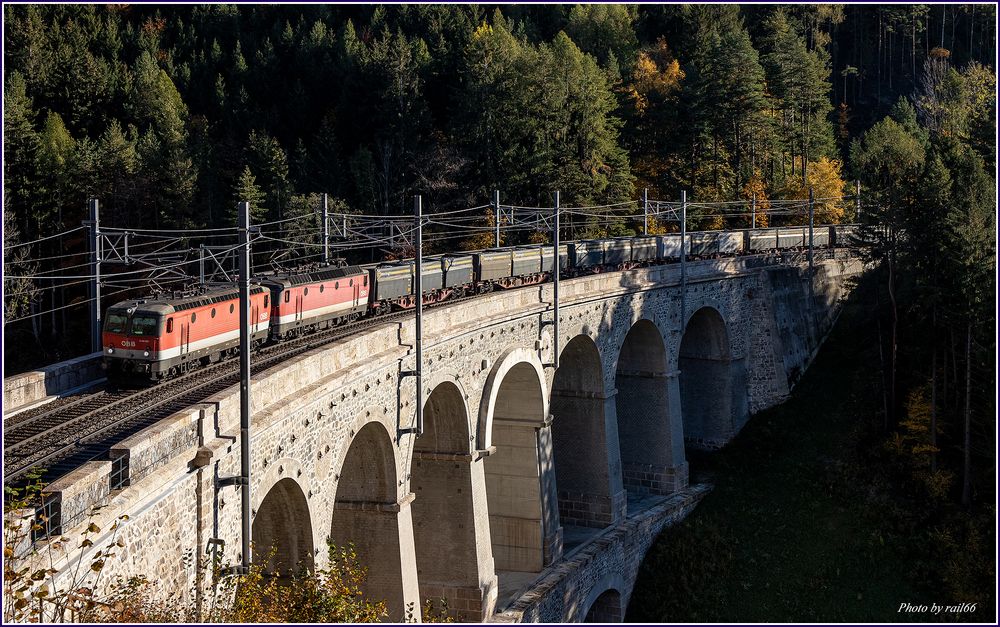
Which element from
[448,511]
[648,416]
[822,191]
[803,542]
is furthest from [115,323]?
[822,191]

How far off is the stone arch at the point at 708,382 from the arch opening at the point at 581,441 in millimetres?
11047

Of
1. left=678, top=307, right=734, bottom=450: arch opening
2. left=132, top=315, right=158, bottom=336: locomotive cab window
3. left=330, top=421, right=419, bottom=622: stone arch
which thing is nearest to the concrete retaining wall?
left=132, top=315, right=158, bottom=336: locomotive cab window

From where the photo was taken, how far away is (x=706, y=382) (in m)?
49.6

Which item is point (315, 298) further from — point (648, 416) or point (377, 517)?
point (648, 416)

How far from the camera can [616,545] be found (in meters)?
37.6

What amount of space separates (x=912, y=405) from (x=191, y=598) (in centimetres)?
3368

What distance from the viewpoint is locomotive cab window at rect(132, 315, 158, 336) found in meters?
24.1

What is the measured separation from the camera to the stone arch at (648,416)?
4372 centimetres

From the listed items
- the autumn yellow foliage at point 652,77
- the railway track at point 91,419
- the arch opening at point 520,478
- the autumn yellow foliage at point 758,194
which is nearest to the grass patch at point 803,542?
the arch opening at point 520,478

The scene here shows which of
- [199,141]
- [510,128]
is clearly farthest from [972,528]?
[199,141]

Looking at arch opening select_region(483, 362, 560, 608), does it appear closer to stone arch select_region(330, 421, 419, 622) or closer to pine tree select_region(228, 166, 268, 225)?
stone arch select_region(330, 421, 419, 622)

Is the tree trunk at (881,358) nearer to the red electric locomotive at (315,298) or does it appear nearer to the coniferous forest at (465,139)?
the coniferous forest at (465,139)

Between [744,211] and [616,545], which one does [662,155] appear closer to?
[744,211]

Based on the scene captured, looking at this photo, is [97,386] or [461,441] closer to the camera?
[97,386]
